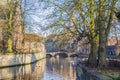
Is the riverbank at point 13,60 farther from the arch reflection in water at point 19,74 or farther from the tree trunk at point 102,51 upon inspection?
the tree trunk at point 102,51

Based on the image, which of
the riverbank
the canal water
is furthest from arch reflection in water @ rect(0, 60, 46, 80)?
the riverbank

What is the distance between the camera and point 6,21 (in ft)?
139

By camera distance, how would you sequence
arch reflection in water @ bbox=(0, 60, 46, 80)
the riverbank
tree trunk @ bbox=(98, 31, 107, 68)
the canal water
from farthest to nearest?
the riverbank < the canal water < arch reflection in water @ bbox=(0, 60, 46, 80) < tree trunk @ bbox=(98, 31, 107, 68)

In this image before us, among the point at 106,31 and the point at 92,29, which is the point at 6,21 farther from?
the point at 106,31

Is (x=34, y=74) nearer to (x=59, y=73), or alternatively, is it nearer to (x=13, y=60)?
(x=59, y=73)

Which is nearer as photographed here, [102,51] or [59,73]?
[102,51]

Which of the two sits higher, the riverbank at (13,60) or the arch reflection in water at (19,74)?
the riverbank at (13,60)

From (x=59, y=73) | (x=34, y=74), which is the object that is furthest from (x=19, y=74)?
(x=59, y=73)

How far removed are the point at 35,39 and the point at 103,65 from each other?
2675 centimetres

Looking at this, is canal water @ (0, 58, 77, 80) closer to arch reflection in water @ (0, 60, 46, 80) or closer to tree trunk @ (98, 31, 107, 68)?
arch reflection in water @ (0, 60, 46, 80)

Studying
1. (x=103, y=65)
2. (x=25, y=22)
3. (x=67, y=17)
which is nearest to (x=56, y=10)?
(x=67, y=17)

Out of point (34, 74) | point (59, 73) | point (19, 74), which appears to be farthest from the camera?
point (59, 73)

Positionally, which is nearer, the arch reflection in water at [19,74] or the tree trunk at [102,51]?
the tree trunk at [102,51]

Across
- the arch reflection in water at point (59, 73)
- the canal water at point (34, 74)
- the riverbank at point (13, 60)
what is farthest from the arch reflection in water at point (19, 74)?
the riverbank at point (13, 60)
